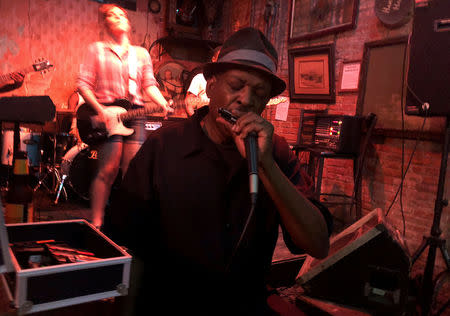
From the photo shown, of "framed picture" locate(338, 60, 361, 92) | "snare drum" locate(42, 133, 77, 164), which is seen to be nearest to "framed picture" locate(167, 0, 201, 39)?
"snare drum" locate(42, 133, 77, 164)

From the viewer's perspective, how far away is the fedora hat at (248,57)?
1.12 metres

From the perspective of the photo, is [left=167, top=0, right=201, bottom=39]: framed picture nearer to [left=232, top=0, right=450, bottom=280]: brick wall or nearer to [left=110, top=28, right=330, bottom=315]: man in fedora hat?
[left=232, top=0, right=450, bottom=280]: brick wall

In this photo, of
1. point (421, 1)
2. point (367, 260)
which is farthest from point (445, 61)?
point (367, 260)

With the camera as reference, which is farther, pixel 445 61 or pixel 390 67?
pixel 390 67

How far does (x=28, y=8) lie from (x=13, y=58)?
858 mm

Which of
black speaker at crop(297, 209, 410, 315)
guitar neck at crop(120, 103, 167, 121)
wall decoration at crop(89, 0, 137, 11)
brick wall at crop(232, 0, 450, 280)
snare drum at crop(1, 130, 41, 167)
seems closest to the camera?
black speaker at crop(297, 209, 410, 315)

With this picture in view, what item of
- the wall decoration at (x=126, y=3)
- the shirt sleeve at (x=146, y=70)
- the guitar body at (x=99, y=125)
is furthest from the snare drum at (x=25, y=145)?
the wall decoration at (x=126, y=3)

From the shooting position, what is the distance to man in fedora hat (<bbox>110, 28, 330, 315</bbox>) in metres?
1.05

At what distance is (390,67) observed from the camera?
354 centimetres

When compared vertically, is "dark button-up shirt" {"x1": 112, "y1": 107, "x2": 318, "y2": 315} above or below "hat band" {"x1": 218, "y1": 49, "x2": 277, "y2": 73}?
below

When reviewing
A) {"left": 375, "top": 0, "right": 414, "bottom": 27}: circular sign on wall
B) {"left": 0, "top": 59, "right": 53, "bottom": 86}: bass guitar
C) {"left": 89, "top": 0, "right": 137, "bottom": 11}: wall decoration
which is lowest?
{"left": 0, "top": 59, "right": 53, "bottom": 86}: bass guitar

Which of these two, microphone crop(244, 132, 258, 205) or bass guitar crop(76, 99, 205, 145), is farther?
bass guitar crop(76, 99, 205, 145)

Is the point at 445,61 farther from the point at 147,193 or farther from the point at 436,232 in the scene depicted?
the point at 147,193

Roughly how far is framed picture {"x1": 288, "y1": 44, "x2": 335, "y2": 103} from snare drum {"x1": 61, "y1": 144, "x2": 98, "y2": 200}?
278 cm
